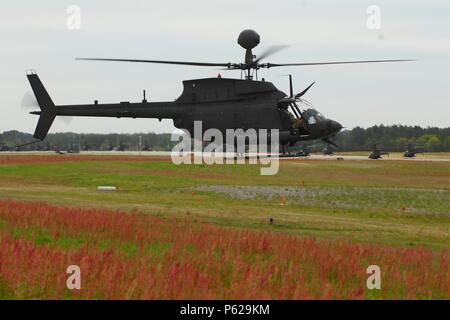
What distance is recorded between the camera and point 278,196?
41.0 m

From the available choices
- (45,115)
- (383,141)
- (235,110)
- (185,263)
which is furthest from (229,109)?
(383,141)

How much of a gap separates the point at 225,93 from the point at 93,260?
2222 centimetres

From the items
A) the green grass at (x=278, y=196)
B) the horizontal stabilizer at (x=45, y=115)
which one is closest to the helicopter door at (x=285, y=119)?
the green grass at (x=278, y=196)

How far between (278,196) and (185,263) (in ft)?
89.9

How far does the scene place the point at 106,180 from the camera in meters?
50.2

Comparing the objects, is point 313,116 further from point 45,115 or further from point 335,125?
point 45,115

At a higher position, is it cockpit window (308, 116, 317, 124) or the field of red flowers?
cockpit window (308, 116, 317, 124)

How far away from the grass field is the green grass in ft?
0.44

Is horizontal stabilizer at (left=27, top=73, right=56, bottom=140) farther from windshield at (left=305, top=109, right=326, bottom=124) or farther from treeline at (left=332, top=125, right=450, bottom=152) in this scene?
treeline at (left=332, top=125, right=450, bottom=152)

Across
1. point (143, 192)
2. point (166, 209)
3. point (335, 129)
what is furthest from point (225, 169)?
point (166, 209)

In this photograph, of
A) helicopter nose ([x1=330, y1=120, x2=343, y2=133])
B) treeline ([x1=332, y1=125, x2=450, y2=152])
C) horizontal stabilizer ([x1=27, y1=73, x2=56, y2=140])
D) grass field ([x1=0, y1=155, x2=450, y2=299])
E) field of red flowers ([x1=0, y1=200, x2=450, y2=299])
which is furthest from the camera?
treeline ([x1=332, y1=125, x2=450, y2=152])

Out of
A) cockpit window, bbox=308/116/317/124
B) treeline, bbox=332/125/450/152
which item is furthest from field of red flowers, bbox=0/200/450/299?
treeline, bbox=332/125/450/152

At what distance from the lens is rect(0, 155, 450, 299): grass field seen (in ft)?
42.2

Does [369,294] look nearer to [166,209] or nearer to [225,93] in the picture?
[166,209]
